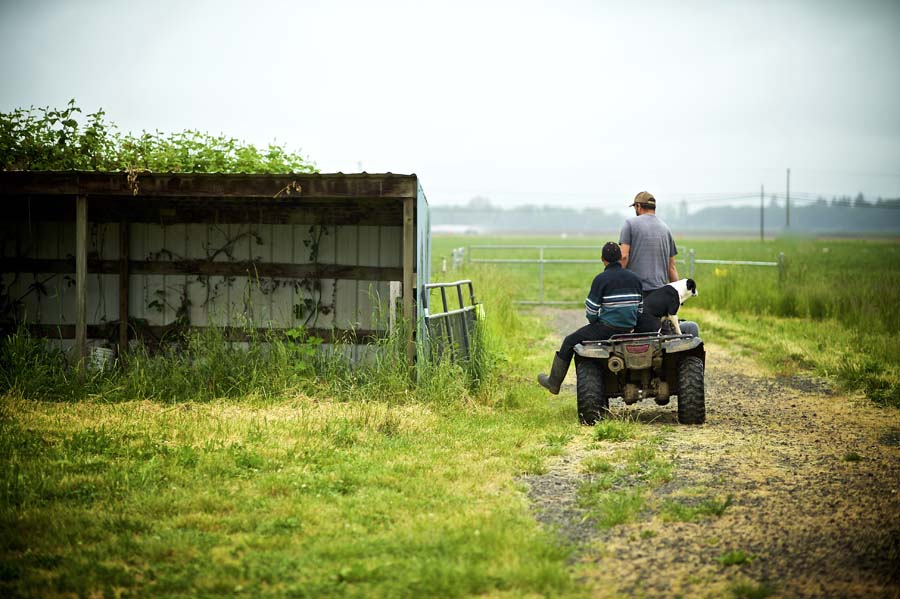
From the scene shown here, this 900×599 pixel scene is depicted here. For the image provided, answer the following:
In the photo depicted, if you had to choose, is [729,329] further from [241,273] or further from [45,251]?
[45,251]

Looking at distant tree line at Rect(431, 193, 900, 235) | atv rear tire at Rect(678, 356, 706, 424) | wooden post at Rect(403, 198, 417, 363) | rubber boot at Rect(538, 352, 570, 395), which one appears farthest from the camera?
distant tree line at Rect(431, 193, 900, 235)

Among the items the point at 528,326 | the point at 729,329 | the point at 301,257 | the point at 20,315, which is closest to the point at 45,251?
the point at 20,315

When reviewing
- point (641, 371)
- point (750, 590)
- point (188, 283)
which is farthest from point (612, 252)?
point (188, 283)

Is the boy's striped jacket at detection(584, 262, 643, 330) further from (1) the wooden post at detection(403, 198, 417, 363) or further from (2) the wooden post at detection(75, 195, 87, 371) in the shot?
(2) the wooden post at detection(75, 195, 87, 371)

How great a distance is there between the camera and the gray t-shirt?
9016 millimetres

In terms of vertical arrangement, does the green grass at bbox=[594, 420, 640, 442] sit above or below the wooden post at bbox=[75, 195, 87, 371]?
below

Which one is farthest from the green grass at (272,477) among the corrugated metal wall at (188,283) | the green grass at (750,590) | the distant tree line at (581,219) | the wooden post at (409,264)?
the distant tree line at (581,219)

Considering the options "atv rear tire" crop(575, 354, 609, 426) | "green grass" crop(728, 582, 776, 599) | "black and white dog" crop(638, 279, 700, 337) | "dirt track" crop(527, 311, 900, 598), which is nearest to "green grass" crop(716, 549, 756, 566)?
"dirt track" crop(527, 311, 900, 598)

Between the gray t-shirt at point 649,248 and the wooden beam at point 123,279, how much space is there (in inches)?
237

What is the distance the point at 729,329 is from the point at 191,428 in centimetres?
1120

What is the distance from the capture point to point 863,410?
9.77 m

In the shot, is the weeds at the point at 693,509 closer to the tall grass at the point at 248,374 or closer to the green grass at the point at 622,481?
the green grass at the point at 622,481

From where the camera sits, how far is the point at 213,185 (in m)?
9.98

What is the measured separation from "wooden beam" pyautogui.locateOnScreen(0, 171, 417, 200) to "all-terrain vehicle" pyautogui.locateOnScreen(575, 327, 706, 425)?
2628mm
